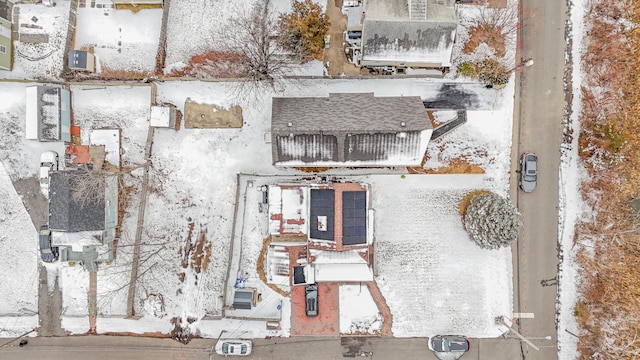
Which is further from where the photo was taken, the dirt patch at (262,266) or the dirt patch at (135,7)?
the dirt patch at (262,266)

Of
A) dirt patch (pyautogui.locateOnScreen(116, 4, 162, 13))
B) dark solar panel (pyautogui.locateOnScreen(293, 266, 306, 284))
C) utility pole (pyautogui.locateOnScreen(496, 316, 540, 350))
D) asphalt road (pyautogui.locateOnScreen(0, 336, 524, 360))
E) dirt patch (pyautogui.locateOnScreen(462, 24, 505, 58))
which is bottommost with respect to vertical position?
asphalt road (pyautogui.locateOnScreen(0, 336, 524, 360))

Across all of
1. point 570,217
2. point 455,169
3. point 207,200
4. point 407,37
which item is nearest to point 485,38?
point 407,37

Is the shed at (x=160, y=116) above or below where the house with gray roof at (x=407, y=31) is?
below

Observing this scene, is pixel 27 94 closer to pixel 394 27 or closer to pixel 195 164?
pixel 195 164

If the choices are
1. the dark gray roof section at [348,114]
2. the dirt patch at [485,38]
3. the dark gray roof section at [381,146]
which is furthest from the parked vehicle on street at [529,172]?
the dark gray roof section at [348,114]

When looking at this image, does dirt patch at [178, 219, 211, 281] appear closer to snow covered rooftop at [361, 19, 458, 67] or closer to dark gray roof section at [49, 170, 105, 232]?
dark gray roof section at [49, 170, 105, 232]

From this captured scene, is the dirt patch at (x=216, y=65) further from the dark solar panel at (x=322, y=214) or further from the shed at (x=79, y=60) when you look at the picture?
the dark solar panel at (x=322, y=214)

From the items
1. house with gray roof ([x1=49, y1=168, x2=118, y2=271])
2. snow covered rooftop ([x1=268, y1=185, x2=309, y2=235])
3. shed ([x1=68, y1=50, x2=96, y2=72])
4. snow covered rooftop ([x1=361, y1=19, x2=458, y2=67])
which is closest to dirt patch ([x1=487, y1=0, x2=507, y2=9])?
snow covered rooftop ([x1=361, y1=19, x2=458, y2=67])
